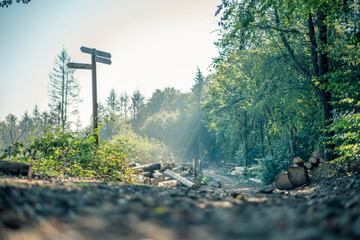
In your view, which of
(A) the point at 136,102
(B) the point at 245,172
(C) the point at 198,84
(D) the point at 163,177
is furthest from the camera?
(A) the point at 136,102

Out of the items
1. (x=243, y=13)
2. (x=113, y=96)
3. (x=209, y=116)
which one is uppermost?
(x=113, y=96)

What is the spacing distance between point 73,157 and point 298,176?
300 inches

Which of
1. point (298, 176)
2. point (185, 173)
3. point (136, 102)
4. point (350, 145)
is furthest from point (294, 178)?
point (136, 102)

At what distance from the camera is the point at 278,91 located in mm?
12945

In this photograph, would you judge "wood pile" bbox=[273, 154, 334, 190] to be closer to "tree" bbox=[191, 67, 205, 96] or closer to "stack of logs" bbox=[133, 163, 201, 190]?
"stack of logs" bbox=[133, 163, 201, 190]

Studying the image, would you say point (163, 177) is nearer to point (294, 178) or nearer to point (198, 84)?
point (294, 178)

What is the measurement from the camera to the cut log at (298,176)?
872cm

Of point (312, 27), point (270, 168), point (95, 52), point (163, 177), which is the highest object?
point (312, 27)

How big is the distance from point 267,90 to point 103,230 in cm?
1302

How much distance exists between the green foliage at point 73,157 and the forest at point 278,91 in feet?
0.34

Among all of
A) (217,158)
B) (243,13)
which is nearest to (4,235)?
(243,13)

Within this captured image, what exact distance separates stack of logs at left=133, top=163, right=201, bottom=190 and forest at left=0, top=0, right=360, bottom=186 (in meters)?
1.51

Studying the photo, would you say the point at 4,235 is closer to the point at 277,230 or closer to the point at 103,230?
the point at 103,230

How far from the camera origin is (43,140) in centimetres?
797
